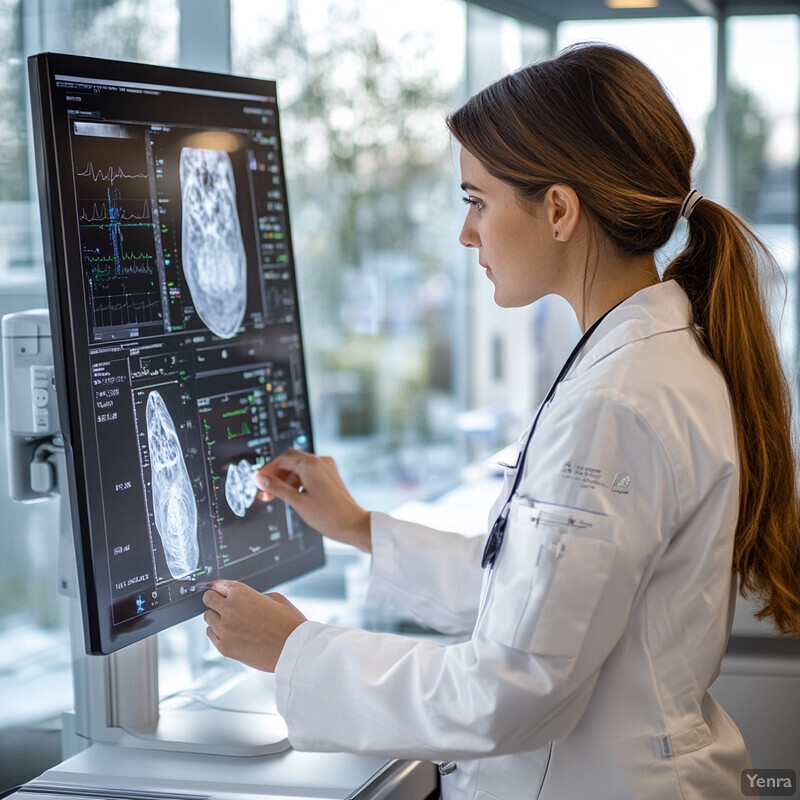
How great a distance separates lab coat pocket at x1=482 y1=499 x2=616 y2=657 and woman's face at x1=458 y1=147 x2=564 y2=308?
1.13ft

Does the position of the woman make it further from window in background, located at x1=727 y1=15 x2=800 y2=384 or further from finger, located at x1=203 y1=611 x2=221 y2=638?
window in background, located at x1=727 y1=15 x2=800 y2=384

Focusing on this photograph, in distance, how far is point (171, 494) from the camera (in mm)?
1307

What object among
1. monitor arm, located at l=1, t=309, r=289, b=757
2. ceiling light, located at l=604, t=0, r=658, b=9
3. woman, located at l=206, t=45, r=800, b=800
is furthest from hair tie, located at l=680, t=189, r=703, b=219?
ceiling light, located at l=604, t=0, r=658, b=9

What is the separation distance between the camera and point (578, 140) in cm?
115

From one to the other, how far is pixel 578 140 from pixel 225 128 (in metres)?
0.58

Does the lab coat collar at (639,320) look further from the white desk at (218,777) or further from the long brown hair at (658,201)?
the white desk at (218,777)

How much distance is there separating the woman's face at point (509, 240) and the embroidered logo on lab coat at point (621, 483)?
312 mm

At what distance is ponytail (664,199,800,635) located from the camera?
115 centimetres

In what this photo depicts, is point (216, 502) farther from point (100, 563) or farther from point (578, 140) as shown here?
point (578, 140)

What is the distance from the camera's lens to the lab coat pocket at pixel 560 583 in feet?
3.25

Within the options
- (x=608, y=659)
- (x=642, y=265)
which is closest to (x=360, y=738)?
(x=608, y=659)

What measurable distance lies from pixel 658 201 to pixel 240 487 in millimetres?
713

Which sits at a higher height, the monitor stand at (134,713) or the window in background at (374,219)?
the window in background at (374,219)

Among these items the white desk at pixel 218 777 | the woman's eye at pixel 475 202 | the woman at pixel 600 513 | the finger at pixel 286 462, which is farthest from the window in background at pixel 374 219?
the white desk at pixel 218 777
